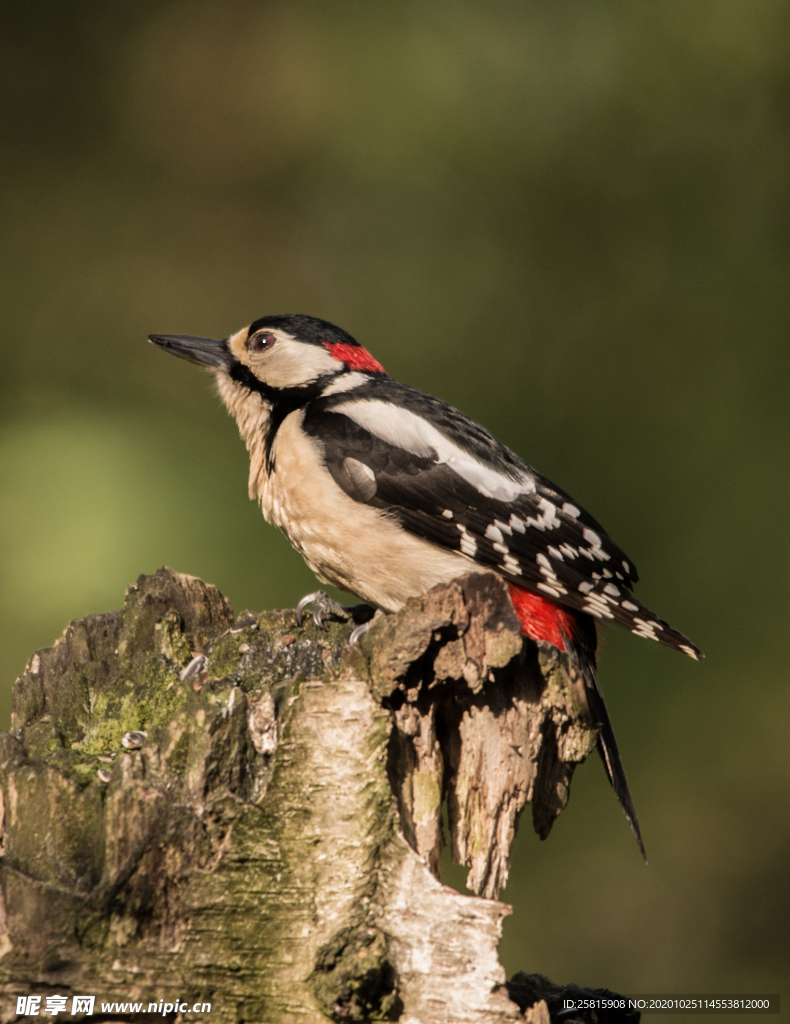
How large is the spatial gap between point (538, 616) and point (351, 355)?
110cm

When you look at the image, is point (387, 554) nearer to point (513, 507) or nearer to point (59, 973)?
point (513, 507)

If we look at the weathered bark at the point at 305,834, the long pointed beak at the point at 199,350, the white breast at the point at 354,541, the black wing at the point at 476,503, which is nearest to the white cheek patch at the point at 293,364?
the long pointed beak at the point at 199,350

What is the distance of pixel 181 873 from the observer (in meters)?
1.61

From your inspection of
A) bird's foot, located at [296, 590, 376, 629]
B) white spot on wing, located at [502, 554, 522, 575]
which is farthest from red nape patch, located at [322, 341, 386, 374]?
white spot on wing, located at [502, 554, 522, 575]

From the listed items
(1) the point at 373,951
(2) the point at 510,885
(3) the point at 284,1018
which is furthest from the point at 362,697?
(2) the point at 510,885

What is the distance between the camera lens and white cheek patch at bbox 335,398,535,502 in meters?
2.77

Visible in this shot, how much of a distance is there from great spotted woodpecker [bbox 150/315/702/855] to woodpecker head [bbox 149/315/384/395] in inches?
10.2

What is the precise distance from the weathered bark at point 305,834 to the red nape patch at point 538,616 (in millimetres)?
702

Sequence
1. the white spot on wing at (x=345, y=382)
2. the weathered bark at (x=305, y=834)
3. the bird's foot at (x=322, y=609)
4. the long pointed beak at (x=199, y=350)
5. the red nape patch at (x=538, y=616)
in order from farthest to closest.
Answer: the long pointed beak at (x=199, y=350), the white spot on wing at (x=345, y=382), the red nape patch at (x=538, y=616), the bird's foot at (x=322, y=609), the weathered bark at (x=305, y=834)

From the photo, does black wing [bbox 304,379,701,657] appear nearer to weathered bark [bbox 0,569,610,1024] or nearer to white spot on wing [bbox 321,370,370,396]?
white spot on wing [bbox 321,370,370,396]

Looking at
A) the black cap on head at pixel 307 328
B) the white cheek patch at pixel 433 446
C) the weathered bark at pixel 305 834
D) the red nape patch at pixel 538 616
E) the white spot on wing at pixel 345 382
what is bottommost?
the weathered bark at pixel 305 834

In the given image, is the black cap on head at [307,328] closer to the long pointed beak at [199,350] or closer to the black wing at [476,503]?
the long pointed beak at [199,350]

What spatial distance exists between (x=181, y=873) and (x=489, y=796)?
2.13 feet

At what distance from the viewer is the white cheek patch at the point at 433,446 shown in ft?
9.09
